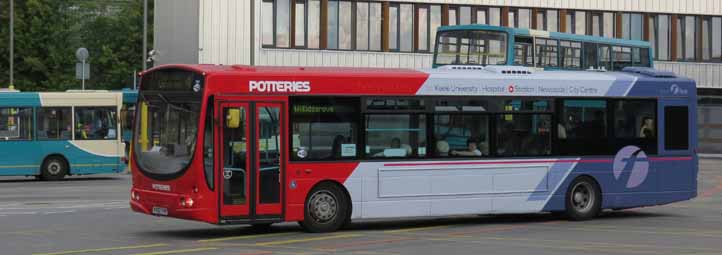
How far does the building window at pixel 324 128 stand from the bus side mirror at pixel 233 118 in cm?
92

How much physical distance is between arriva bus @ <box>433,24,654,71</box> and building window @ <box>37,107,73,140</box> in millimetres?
10245

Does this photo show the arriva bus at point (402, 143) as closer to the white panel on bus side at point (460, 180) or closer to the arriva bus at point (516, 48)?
the white panel on bus side at point (460, 180)

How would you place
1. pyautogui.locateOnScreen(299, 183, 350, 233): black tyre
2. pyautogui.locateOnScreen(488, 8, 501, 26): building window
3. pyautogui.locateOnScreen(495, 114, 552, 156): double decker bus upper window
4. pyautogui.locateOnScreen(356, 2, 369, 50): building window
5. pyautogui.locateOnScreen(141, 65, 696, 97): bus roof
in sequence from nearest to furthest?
1. pyautogui.locateOnScreen(141, 65, 696, 97): bus roof
2. pyautogui.locateOnScreen(299, 183, 350, 233): black tyre
3. pyautogui.locateOnScreen(495, 114, 552, 156): double decker bus upper window
4. pyautogui.locateOnScreen(356, 2, 369, 50): building window
5. pyautogui.locateOnScreen(488, 8, 501, 26): building window

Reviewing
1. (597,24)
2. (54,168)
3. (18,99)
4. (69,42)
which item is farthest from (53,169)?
(69,42)

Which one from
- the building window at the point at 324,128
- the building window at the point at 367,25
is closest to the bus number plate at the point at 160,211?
the building window at the point at 324,128

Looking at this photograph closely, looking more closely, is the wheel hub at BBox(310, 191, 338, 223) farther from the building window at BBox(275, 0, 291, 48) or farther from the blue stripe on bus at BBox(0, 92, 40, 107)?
the building window at BBox(275, 0, 291, 48)

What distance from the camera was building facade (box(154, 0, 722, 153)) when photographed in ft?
179

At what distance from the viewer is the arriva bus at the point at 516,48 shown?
1307 inches

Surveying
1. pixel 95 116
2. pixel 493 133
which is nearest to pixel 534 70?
pixel 493 133

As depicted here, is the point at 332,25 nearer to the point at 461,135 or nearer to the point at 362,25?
the point at 362,25

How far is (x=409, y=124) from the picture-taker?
2044 centimetres

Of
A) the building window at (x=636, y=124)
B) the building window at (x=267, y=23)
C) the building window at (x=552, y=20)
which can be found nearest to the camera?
the building window at (x=636, y=124)

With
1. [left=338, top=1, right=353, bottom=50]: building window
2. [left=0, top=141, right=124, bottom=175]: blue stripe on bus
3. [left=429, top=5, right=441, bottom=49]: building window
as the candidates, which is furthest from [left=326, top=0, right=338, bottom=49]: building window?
[left=0, top=141, right=124, bottom=175]: blue stripe on bus

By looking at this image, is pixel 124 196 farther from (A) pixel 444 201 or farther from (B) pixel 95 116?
(A) pixel 444 201
